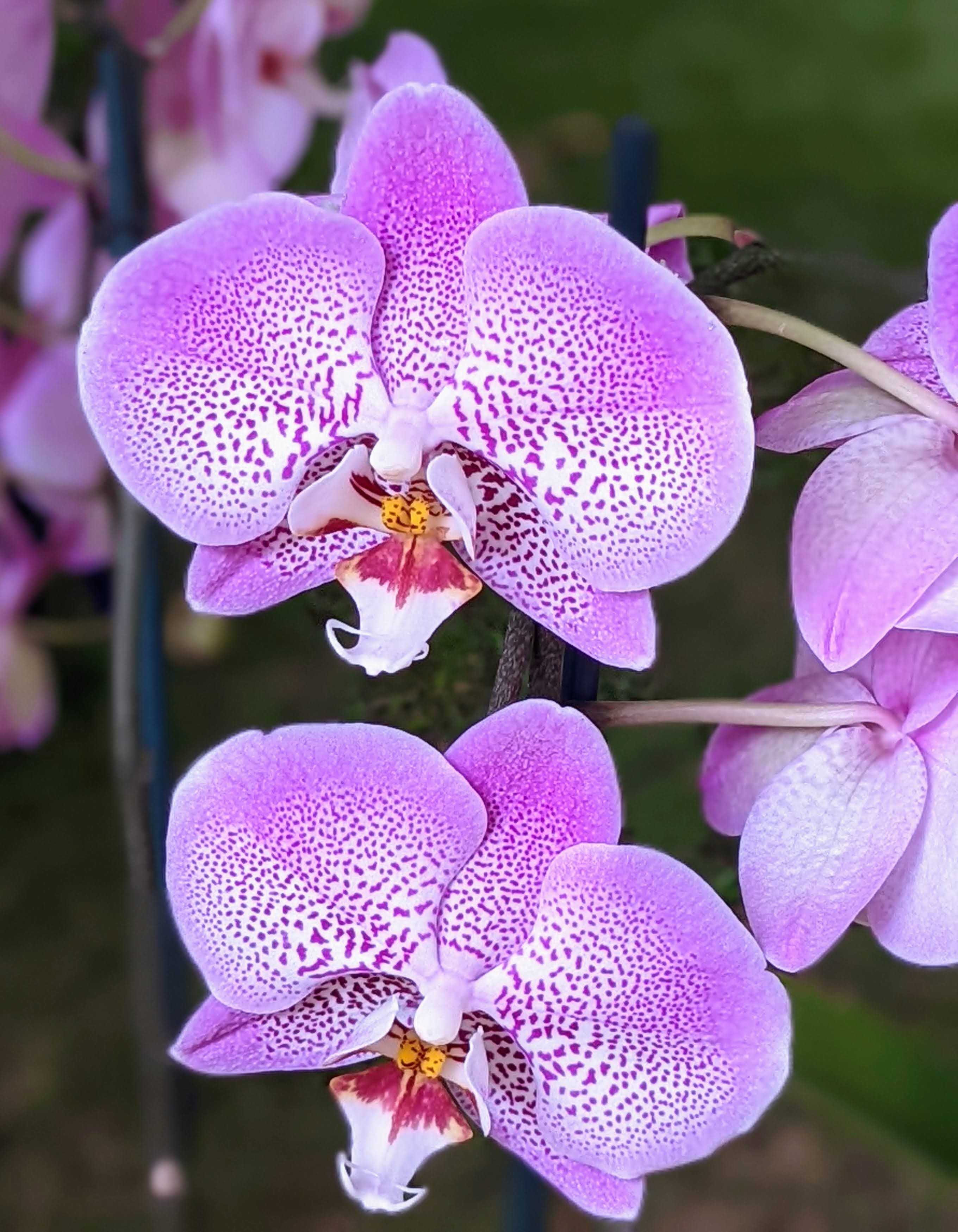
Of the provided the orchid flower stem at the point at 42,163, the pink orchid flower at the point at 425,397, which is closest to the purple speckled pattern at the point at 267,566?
the pink orchid flower at the point at 425,397

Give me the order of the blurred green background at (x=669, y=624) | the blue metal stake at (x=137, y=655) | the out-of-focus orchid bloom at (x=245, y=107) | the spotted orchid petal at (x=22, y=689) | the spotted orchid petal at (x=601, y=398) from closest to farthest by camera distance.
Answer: the spotted orchid petal at (x=601, y=398), the blue metal stake at (x=137, y=655), the out-of-focus orchid bloom at (x=245, y=107), the spotted orchid petal at (x=22, y=689), the blurred green background at (x=669, y=624)

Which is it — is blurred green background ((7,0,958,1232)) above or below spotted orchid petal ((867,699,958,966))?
below

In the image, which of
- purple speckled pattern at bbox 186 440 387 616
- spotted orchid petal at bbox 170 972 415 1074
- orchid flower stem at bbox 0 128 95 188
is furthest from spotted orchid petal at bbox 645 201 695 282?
orchid flower stem at bbox 0 128 95 188

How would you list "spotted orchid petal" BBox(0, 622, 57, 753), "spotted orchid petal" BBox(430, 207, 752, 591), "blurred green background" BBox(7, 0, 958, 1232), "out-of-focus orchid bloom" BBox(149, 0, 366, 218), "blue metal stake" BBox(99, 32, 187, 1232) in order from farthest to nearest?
"blurred green background" BBox(7, 0, 958, 1232) < "spotted orchid petal" BBox(0, 622, 57, 753) < "out-of-focus orchid bloom" BBox(149, 0, 366, 218) < "blue metal stake" BBox(99, 32, 187, 1232) < "spotted orchid petal" BBox(430, 207, 752, 591)

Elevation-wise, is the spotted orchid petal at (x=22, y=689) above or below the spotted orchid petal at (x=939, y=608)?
below

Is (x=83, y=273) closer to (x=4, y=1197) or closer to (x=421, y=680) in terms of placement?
(x=421, y=680)

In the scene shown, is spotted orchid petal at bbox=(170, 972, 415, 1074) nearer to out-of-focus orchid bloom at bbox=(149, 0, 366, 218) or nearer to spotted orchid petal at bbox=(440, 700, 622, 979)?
spotted orchid petal at bbox=(440, 700, 622, 979)

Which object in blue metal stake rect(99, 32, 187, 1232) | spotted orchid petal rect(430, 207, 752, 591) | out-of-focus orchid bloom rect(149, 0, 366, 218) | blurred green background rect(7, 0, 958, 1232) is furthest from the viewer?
blurred green background rect(7, 0, 958, 1232)

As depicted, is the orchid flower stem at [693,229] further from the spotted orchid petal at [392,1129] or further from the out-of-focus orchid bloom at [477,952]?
the spotted orchid petal at [392,1129]
